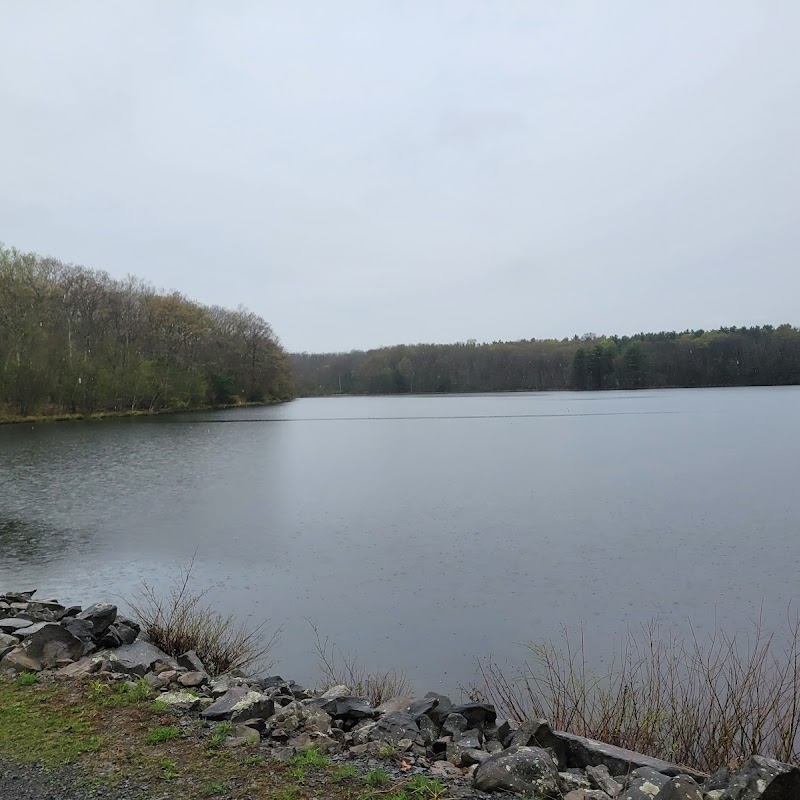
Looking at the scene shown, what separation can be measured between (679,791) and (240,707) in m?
3.24

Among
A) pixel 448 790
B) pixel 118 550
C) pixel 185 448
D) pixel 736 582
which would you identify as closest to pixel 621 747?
pixel 448 790

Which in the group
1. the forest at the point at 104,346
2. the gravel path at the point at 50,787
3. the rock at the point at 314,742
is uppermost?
the forest at the point at 104,346

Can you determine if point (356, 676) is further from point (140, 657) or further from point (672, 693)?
point (672, 693)

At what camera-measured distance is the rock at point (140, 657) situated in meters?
6.34

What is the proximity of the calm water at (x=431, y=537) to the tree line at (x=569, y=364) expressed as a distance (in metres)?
76.5

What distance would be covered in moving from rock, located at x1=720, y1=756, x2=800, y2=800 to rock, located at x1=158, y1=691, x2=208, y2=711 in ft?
13.0

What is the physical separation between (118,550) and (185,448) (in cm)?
2060

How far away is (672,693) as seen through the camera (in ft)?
18.9

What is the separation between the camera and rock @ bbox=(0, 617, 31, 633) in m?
7.24

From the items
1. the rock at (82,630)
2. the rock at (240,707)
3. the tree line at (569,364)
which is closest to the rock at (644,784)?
the rock at (240,707)

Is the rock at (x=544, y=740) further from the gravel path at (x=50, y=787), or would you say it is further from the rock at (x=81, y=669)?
the rock at (x=81, y=669)

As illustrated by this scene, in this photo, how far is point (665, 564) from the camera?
1109cm

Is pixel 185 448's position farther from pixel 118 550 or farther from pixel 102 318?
pixel 102 318

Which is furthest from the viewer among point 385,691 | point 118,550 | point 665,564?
point 118,550
